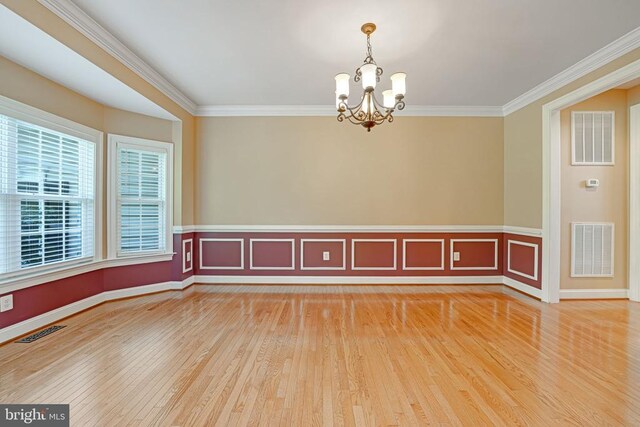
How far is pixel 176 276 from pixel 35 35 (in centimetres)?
321

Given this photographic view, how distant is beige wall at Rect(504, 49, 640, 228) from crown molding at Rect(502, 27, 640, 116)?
0.07 m

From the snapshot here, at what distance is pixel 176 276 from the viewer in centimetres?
451

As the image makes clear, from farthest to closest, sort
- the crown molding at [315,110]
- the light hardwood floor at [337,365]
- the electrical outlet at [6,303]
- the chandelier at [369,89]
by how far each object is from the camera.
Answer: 1. the crown molding at [315,110]
2. the electrical outlet at [6,303]
3. the chandelier at [369,89]
4. the light hardwood floor at [337,365]

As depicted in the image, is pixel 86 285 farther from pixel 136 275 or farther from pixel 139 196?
pixel 139 196

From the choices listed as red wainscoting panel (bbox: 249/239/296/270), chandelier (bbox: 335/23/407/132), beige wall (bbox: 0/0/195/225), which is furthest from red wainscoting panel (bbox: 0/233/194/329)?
chandelier (bbox: 335/23/407/132)

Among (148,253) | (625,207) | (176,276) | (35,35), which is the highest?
(35,35)

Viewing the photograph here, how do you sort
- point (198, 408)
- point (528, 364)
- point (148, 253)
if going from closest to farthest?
point (198, 408), point (528, 364), point (148, 253)

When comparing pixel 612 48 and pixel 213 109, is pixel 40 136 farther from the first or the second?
pixel 612 48

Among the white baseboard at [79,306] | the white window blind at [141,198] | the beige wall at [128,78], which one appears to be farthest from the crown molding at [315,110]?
the white baseboard at [79,306]

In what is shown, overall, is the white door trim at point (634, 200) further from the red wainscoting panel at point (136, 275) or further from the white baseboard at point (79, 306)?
the red wainscoting panel at point (136, 275)

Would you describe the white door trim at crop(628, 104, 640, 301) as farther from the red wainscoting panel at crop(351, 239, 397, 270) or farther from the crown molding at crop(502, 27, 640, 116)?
the red wainscoting panel at crop(351, 239, 397, 270)

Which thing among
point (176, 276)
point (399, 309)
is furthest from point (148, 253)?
point (399, 309)

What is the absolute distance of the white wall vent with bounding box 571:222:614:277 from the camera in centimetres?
404

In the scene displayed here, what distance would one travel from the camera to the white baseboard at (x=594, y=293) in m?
4.06
